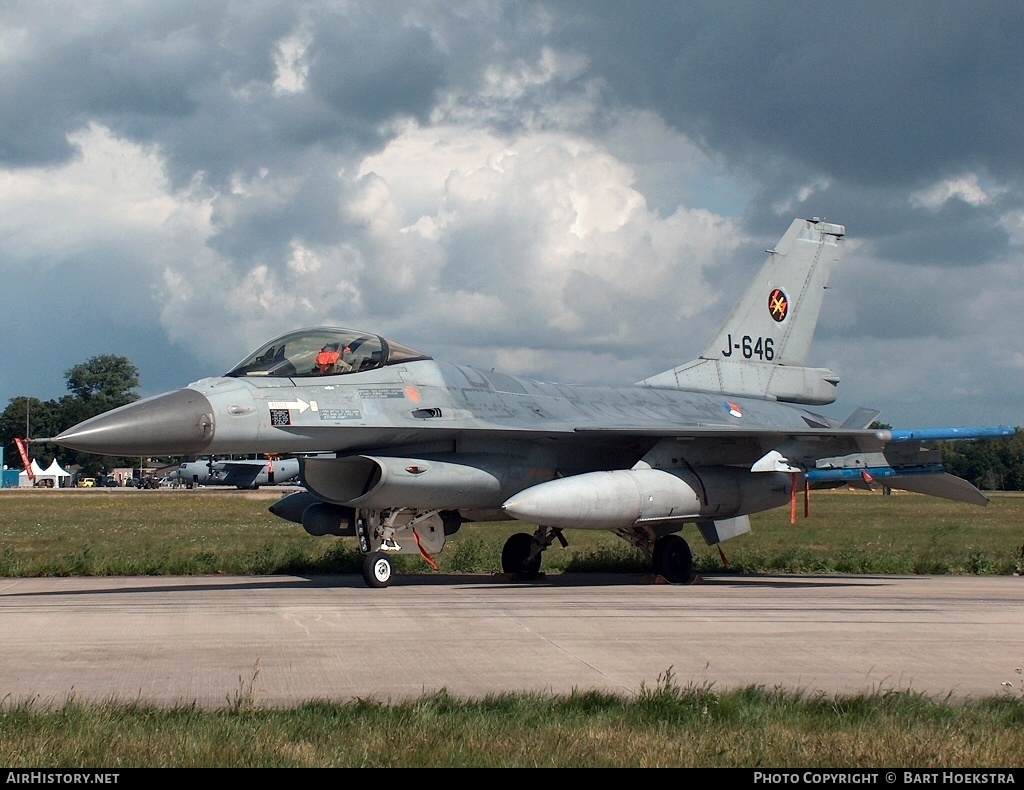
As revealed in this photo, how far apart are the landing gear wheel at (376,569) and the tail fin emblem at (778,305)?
8900 mm

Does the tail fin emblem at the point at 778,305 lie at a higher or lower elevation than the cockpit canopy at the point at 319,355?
higher

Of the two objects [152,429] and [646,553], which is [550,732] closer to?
[152,429]

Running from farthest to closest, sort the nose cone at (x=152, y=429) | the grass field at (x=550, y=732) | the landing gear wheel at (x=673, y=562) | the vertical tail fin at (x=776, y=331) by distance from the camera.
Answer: the vertical tail fin at (x=776, y=331) → the landing gear wheel at (x=673, y=562) → the nose cone at (x=152, y=429) → the grass field at (x=550, y=732)

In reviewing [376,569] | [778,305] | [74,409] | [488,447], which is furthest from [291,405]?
[74,409]

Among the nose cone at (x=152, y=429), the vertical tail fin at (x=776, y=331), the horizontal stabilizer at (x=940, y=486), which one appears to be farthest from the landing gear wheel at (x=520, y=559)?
the nose cone at (x=152, y=429)

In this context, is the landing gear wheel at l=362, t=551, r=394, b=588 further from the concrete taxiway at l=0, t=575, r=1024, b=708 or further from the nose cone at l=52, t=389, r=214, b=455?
the nose cone at l=52, t=389, r=214, b=455

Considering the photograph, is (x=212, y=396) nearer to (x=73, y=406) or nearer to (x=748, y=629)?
(x=748, y=629)

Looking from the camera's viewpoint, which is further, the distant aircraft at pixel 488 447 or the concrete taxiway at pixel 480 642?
the distant aircraft at pixel 488 447

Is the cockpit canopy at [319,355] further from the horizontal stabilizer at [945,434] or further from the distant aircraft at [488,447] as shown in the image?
the horizontal stabilizer at [945,434]

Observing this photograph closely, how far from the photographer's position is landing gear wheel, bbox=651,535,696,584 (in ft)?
50.7

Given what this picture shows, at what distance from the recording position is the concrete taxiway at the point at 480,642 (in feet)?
22.9

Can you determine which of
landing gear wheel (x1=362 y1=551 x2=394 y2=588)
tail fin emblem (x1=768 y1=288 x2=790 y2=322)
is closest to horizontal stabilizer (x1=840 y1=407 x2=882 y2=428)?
tail fin emblem (x1=768 y1=288 x2=790 y2=322)

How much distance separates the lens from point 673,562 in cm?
1546

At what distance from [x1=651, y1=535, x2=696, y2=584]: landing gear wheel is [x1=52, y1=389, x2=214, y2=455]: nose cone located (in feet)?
21.1
